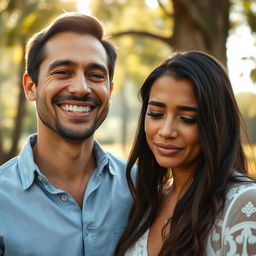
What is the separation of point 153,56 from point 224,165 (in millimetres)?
21447

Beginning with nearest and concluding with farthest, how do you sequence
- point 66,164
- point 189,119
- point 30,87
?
1. point 189,119
2. point 66,164
3. point 30,87

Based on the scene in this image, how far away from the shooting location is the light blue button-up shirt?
9.96 ft

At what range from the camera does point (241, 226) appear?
8.32 feet

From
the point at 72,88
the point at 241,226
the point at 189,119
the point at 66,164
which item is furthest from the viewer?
the point at 66,164

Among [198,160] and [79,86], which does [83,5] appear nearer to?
[79,86]

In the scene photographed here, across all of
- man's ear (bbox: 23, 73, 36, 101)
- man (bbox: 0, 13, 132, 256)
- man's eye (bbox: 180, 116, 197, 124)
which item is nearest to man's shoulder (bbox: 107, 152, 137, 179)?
man (bbox: 0, 13, 132, 256)

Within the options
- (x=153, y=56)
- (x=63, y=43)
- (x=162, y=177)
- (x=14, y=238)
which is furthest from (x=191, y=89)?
(x=153, y=56)

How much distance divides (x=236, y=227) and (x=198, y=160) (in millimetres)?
524

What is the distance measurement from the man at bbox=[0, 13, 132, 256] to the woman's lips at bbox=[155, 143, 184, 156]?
613 mm

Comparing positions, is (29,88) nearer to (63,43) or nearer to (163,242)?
(63,43)

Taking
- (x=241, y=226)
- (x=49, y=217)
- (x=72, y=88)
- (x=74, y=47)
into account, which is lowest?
(x=49, y=217)

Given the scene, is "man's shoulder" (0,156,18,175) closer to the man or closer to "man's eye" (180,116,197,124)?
the man

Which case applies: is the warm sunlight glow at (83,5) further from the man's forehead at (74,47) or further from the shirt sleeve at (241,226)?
the shirt sleeve at (241,226)

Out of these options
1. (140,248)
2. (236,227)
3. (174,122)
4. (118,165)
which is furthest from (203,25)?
(236,227)
